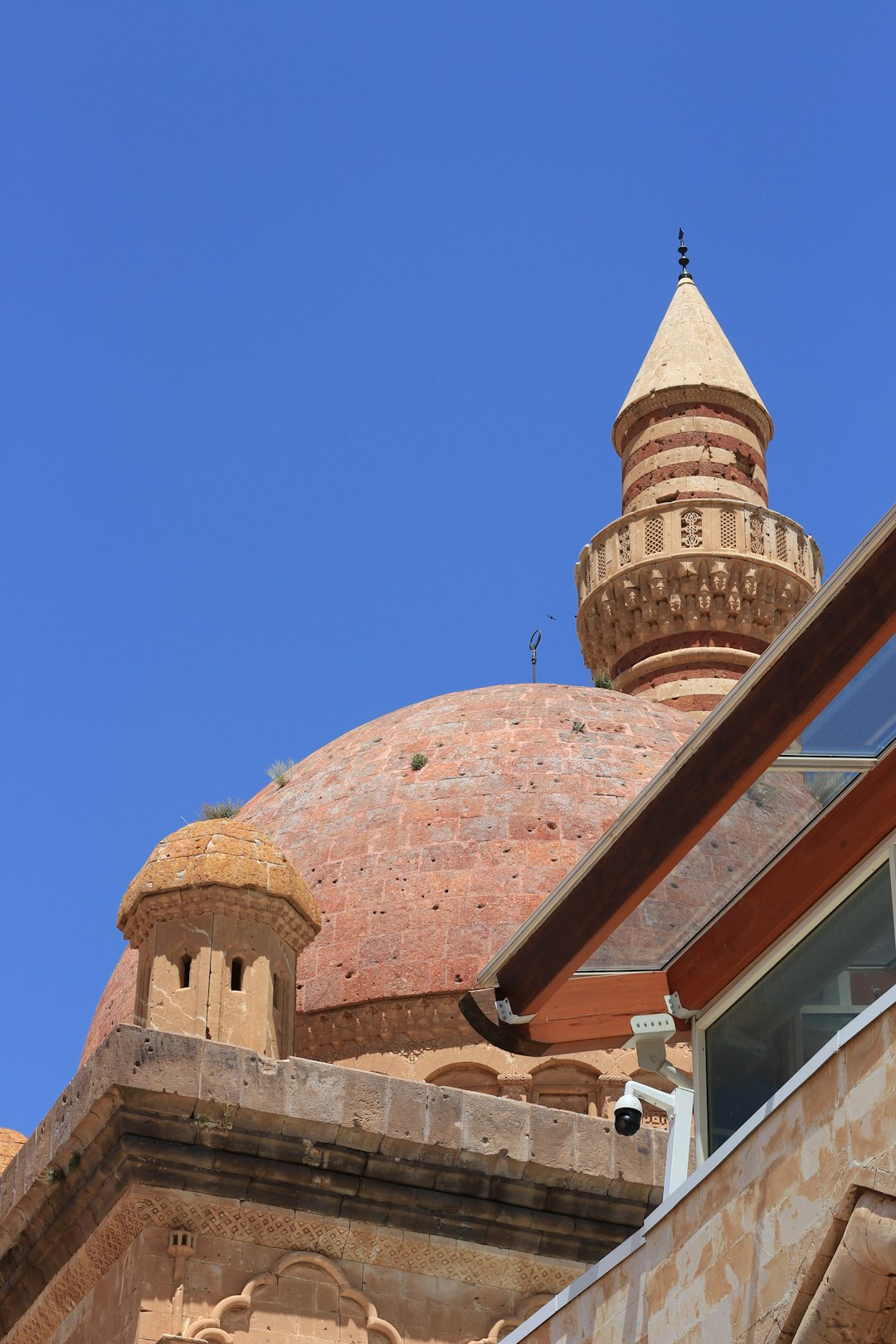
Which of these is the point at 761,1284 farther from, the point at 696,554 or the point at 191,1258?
the point at 696,554

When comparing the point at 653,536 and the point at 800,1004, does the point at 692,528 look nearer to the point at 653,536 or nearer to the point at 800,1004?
the point at 653,536

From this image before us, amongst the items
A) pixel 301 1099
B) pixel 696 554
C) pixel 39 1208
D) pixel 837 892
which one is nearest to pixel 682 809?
pixel 837 892

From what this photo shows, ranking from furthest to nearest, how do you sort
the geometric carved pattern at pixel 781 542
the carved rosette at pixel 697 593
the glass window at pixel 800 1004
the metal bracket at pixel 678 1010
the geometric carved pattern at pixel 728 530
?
the geometric carved pattern at pixel 781 542 → the geometric carved pattern at pixel 728 530 → the carved rosette at pixel 697 593 → the metal bracket at pixel 678 1010 → the glass window at pixel 800 1004

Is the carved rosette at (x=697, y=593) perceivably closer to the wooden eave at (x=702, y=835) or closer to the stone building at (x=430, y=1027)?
the stone building at (x=430, y=1027)

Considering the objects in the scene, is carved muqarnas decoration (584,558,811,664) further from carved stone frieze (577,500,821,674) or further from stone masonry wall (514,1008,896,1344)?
stone masonry wall (514,1008,896,1344)

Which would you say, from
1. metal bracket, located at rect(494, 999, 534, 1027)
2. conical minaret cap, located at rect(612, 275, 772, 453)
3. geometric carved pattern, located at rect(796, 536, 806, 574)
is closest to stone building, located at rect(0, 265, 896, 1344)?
metal bracket, located at rect(494, 999, 534, 1027)

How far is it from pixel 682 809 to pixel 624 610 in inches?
620

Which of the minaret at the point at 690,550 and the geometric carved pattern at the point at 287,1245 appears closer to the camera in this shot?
the geometric carved pattern at the point at 287,1245

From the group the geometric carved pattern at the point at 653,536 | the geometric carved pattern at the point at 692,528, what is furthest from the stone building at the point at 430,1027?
the geometric carved pattern at the point at 653,536

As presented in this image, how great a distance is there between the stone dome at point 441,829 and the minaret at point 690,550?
418 centimetres

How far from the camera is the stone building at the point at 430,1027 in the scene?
7.82 metres

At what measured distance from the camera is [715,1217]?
664cm

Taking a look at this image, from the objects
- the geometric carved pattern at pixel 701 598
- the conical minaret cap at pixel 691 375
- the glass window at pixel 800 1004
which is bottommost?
the glass window at pixel 800 1004

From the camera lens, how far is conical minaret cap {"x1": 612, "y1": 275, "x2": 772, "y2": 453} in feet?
80.7
